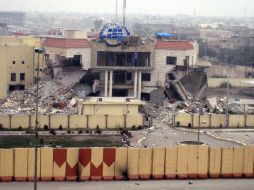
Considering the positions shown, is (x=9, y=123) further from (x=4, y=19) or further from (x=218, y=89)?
(x=4, y=19)

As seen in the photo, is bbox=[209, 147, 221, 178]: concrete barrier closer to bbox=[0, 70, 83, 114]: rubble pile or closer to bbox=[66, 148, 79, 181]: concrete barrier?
bbox=[66, 148, 79, 181]: concrete barrier

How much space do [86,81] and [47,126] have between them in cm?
1062

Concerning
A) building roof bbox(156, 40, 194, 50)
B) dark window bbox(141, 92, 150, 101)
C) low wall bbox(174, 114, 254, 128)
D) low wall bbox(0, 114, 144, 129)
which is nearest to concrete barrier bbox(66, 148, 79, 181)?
low wall bbox(0, 114, 144, 129)

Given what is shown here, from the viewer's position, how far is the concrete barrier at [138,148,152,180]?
72.1 feet

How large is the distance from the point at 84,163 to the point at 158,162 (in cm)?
271

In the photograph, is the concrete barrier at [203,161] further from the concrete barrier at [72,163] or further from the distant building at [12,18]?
the distant building at [12,18]

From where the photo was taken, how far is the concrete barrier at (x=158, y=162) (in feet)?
72.4

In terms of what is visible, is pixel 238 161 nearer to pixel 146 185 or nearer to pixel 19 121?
pixel 146 185

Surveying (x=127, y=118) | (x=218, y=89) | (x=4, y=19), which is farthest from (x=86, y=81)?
(x=4, y=19)

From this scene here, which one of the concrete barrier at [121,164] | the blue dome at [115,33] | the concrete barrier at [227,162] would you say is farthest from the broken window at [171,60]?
the concrete barrier at [121,164]

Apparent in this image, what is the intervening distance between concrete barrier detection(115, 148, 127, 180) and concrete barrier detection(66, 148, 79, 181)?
1451 millimetres

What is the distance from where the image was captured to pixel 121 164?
21969mm

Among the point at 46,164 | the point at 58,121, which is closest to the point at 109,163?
the point at 46,164

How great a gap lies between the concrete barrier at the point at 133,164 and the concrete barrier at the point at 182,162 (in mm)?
1553
